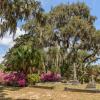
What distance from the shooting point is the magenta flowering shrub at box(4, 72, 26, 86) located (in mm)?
29859

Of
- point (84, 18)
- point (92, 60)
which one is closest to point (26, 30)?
point (84, 18)

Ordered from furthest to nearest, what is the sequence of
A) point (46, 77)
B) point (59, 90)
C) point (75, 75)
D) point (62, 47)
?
point (62, 47) → point (75, 75) → point (46, 77) → point (59, 90)

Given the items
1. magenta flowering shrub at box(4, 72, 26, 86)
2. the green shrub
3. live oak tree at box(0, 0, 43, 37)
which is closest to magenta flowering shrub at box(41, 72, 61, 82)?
the green shrub

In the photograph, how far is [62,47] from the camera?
43.2m

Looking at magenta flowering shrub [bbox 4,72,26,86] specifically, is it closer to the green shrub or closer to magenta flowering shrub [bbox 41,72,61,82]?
the green shrub

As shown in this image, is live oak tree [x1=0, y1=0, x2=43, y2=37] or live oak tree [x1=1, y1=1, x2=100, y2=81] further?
live oak tree [x1=1, y1=1, x2=100, y2=81]

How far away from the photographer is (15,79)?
101 ft

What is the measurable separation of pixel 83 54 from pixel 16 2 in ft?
85.0

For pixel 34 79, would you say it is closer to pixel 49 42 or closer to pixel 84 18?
pixel 49 42

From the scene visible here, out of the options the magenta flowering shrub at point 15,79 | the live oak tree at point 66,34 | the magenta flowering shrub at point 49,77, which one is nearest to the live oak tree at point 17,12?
the magenta flowering shrub at point 15,79

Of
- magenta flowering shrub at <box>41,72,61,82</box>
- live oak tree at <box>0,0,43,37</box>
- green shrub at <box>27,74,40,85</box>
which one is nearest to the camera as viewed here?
live oak tree at <box>0,0,43,37</box>

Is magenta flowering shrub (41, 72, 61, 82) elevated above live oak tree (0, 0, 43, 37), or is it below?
below

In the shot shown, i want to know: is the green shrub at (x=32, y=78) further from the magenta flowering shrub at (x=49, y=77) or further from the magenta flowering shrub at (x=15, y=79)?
the magenta flowering shrub at (x=49, y=77)

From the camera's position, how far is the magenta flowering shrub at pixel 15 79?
29859 millimetres
